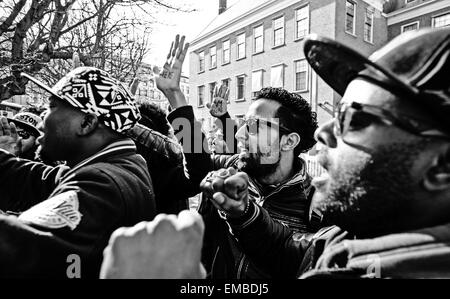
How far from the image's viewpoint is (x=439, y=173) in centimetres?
97

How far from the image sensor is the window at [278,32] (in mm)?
20753

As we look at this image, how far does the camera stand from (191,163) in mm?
2660

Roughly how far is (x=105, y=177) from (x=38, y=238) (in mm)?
398

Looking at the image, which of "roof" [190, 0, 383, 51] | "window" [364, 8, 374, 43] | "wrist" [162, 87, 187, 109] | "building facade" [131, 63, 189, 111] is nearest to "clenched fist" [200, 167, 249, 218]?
"wrist" [162, 87, 187, 109]

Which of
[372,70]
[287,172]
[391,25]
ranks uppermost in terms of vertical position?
[391,25]

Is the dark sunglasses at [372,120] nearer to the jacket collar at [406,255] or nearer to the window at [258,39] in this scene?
the jacket collar at [406,255]

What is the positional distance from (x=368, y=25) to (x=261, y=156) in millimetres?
20910

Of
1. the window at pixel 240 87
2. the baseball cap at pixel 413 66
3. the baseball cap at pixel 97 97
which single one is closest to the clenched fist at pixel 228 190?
the baseball cap at pixel 413 66

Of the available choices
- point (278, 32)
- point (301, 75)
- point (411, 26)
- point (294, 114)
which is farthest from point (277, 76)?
point (294, 114)

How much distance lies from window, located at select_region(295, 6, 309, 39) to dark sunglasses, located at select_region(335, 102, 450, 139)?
19602 mm

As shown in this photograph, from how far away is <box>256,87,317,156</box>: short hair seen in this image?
272cm

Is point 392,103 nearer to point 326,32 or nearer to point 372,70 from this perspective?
point 372,70

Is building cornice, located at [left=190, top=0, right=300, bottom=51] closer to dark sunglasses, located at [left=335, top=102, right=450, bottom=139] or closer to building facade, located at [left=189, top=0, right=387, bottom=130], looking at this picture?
building facade, located at [left=189, top=0, right=387, bottom=130]
